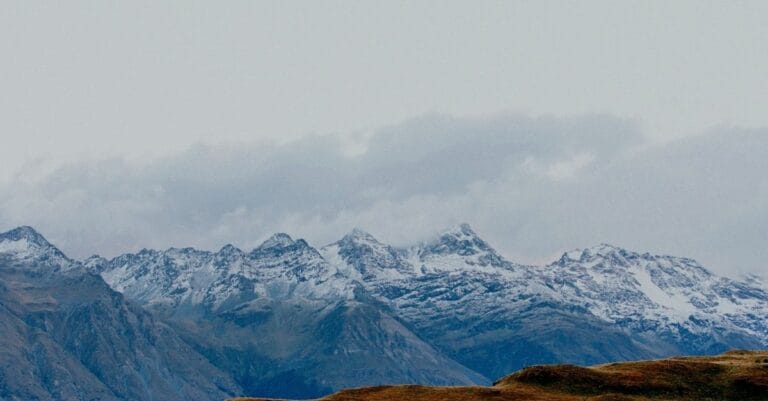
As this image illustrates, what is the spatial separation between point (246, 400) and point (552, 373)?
43602 millimetres

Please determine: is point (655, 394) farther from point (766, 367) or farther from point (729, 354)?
point (729, 354)

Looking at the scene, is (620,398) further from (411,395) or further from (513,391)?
(411,395)

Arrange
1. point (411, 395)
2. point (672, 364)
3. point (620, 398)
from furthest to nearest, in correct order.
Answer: point (672, 364) → point (411, 395) → point (620, 398)

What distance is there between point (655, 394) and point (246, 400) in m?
55.6

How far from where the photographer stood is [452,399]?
412ft

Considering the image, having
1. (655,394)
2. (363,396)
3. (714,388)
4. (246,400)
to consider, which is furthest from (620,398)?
(246,400)

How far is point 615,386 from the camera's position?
130375 millimetres

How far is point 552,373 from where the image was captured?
13625cm

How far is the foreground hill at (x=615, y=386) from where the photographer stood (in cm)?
12638

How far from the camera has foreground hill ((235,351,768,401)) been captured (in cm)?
12638

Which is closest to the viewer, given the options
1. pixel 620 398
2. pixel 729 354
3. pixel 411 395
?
pixel 620 398

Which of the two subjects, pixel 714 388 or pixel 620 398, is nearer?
pixel 620 398

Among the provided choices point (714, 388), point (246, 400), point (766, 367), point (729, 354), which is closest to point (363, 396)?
point (246, 400)

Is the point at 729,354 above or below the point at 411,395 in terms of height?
above
